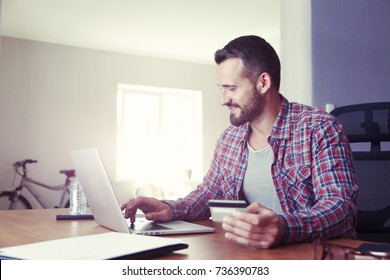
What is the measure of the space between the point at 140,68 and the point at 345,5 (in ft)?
12.2

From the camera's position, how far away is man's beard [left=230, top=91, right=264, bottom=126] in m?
1.31

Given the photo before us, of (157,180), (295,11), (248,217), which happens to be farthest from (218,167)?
(157,180)

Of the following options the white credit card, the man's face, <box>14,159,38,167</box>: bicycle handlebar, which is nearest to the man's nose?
the man's face

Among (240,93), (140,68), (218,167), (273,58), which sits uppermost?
(140,68)

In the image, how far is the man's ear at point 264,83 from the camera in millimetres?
1308

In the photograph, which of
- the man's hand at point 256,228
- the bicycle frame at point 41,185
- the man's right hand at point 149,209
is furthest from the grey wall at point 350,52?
the bicycle frame at point 41,185

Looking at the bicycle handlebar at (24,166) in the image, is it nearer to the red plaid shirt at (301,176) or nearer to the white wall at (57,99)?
the white wall at (57,99)

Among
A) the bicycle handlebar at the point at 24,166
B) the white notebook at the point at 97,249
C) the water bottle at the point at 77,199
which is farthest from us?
the bicycle handlebar at the point at 24,166

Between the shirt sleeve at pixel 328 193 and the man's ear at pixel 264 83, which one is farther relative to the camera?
the man's ear at pixel 264 83

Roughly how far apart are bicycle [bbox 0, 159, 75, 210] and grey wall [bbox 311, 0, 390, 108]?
133 inches

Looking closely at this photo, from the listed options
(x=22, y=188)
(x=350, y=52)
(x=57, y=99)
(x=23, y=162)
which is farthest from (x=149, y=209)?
(x=57, y=99)

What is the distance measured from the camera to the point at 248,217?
2.52 ft

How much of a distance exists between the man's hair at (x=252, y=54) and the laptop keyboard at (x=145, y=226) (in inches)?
19.9
